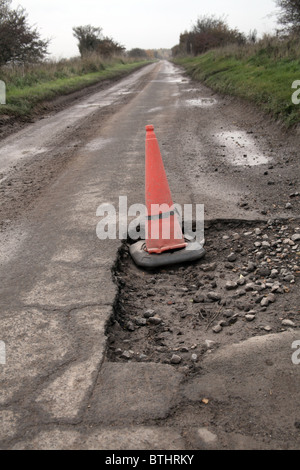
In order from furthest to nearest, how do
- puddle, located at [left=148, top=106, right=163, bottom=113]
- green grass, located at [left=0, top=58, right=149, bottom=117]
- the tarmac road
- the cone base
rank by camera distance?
green grass, located at [left=0, top=58, right=149, bottom=117]
puddle, located at [left=148, top=106, right=163, bottom=113]
the cone base
the tarmac road

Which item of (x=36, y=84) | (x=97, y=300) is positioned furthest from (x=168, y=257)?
(x=36, y=84)

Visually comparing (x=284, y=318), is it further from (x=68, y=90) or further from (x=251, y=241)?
(x=68, y=90)

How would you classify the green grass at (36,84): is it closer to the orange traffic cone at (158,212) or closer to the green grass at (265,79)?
the green grass at (265,79)

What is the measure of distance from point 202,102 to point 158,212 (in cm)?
955

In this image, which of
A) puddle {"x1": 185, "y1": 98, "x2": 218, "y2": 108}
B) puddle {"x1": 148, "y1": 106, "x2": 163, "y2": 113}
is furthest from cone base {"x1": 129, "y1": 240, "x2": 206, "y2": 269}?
puddle {"x1": 185, "y1": 98, "x2": 218, "y2": 108}

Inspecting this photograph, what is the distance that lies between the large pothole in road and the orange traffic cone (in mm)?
223

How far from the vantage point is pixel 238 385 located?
2043mm

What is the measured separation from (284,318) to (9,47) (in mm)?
19789

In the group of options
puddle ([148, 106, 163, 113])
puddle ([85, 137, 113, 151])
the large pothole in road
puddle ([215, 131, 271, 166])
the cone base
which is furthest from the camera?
puddle ([148, 106, 163, 113])

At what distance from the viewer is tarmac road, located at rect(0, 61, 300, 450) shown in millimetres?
1837

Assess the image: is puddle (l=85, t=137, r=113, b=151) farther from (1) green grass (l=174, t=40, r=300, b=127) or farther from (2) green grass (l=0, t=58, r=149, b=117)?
(2) green grass (l=0, t=58, r=149, b=117)

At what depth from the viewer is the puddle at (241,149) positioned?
20.4 feet

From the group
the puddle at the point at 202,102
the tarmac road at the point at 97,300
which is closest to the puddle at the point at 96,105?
the puddle at the point at 202,102

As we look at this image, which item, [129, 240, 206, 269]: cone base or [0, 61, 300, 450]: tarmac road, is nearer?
[0, 61, 300, 450]: tarmac road
